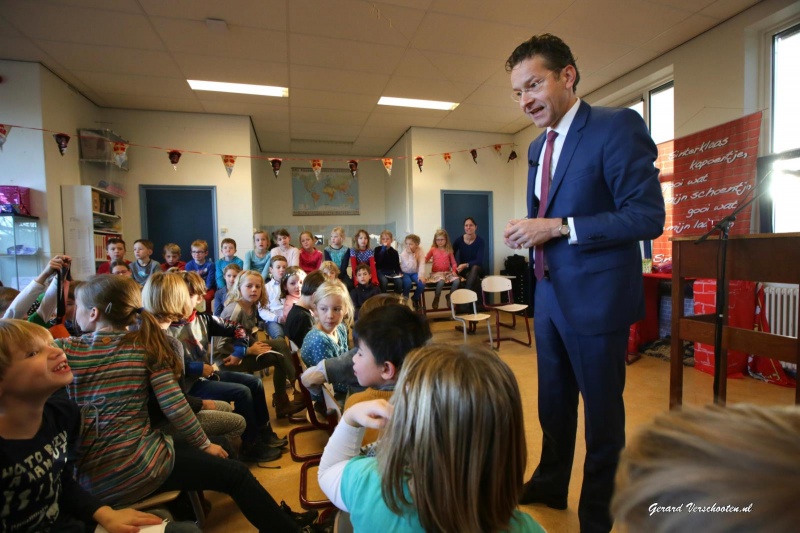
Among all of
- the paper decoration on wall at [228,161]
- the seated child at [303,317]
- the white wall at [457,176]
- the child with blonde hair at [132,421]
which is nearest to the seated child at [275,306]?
the seated child at [303,317]

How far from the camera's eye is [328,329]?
6.33 feet

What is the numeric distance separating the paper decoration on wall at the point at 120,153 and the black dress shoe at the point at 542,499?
5.41m

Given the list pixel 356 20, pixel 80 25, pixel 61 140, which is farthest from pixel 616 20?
pixel 61 140

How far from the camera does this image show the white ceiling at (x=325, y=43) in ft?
9.60

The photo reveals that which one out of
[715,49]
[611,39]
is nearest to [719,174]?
[715,49]

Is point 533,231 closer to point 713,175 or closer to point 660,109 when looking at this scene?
point 713,175

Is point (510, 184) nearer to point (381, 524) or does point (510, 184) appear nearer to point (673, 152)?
point (673, 152)

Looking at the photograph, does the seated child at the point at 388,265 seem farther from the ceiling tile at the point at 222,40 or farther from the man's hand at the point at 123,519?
the man's hand at the point at 123,519

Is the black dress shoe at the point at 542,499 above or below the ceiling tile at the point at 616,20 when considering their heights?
below

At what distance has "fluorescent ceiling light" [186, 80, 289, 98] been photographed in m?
4.21

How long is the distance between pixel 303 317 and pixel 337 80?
10.1ft

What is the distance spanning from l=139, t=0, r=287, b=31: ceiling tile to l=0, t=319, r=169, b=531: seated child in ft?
9.46

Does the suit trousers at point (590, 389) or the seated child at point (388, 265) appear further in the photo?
the seated child at point (388, 265)

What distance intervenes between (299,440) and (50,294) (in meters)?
1.54
